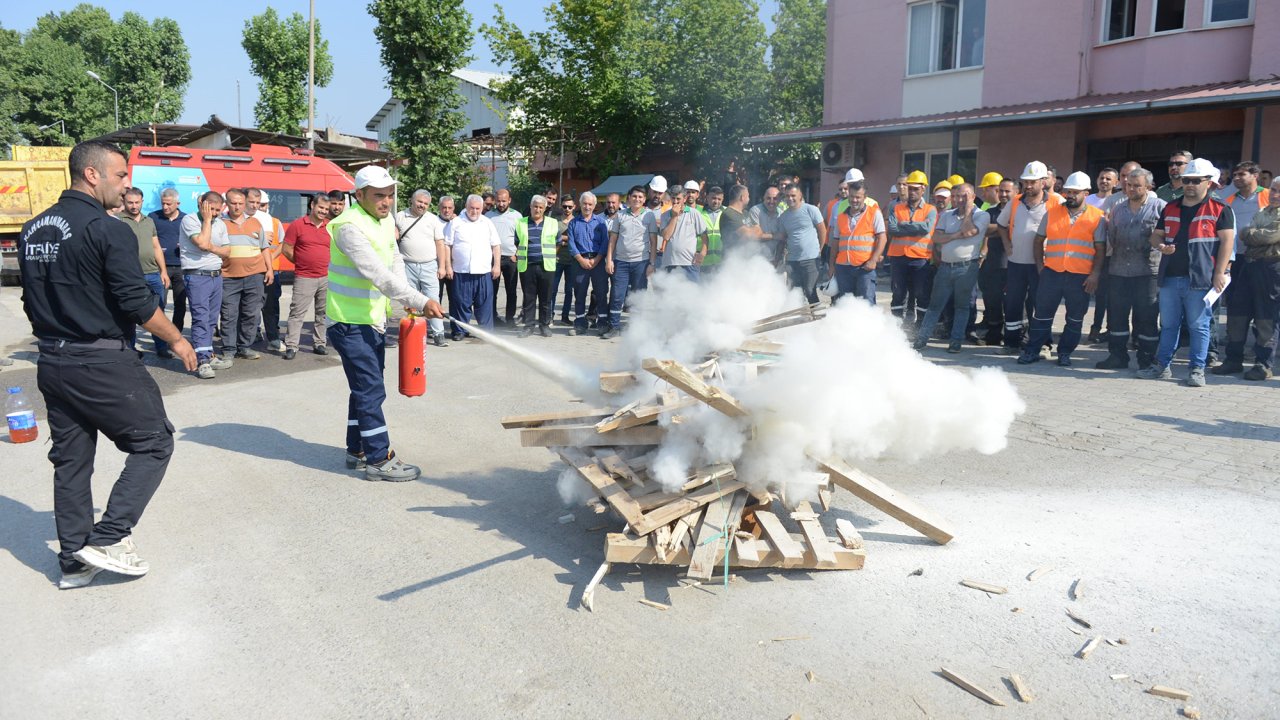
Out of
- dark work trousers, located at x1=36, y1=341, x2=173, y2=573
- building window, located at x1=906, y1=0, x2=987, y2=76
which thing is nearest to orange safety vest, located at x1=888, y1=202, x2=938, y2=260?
dark work trousers, located at x1=36, y1=341, x2=173, y2=573

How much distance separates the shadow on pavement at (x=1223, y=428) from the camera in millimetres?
6391

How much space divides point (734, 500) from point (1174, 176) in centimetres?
753

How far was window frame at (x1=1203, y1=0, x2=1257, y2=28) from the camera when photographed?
47.7 ft

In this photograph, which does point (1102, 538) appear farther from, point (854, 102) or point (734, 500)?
point (854, 102)

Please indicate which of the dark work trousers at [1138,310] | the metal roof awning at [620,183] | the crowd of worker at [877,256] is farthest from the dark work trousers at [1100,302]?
the metal roof awning at [620,183]

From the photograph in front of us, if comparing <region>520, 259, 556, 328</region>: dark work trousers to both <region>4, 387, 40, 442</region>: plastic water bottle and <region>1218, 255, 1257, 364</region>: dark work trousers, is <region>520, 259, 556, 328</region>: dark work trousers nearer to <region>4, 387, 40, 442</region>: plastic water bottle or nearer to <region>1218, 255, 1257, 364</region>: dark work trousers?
<region>4, 387, 40, 442</region>: plastic water bottle

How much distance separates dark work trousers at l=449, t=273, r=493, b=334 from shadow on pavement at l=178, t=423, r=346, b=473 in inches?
184

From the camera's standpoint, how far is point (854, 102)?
20.7 m

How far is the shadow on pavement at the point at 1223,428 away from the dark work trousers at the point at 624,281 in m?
6.46

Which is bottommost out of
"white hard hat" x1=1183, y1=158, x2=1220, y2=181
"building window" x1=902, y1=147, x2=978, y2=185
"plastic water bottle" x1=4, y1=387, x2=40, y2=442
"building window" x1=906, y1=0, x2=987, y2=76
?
"plastic water bottle" x1=4, y1=387, x2=40, y2=442

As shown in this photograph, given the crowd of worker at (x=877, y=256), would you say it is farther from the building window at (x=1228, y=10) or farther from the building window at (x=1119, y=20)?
the building window at (x=1119, y=20)

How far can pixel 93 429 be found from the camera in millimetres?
4121

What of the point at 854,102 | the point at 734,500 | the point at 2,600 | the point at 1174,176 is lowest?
the point at 2,600

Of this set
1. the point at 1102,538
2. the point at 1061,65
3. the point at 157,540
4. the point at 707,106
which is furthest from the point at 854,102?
the point at 157,540
